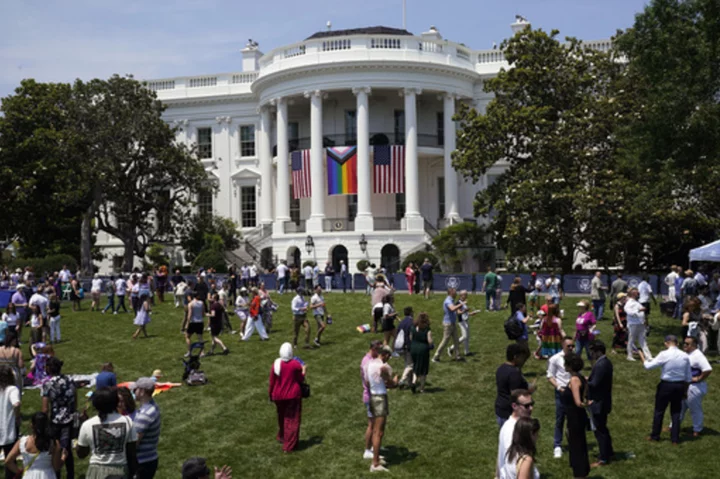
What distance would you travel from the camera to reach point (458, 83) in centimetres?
4541

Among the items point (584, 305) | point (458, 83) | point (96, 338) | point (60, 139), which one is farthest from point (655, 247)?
point (60, 139)

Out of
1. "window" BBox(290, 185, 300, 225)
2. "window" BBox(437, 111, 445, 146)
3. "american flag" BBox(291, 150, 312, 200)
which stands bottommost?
"window" BBox(290, 185, 300, 225)

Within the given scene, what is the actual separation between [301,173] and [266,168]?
4466 millimetres

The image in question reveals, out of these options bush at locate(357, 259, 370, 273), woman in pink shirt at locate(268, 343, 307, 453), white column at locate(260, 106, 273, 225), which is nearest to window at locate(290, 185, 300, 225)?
white column at locate(260, 106, 273, 225)

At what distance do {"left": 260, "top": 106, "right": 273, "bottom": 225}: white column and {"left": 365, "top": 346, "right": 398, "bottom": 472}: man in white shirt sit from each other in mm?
37920

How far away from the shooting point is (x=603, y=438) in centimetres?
1093

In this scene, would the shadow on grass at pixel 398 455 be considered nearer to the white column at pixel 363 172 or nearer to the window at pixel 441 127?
the white column at pixel 363 172

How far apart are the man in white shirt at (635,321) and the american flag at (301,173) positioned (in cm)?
2823

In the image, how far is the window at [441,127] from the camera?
47000mm

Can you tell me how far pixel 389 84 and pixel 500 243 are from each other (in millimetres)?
12920

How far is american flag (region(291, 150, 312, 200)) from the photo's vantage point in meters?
44.3

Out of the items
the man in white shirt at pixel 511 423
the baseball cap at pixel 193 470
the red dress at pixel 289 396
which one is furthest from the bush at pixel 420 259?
the baseball cap at pixel 193 470

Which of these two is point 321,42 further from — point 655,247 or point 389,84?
point 655,247

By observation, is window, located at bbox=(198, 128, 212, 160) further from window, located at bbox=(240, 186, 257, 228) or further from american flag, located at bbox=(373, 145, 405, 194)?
american flag, located at bbox=(373, 145, 405, 194)
